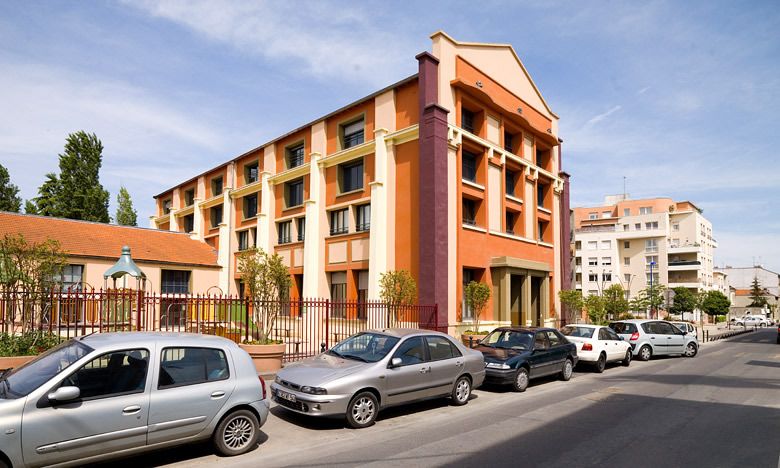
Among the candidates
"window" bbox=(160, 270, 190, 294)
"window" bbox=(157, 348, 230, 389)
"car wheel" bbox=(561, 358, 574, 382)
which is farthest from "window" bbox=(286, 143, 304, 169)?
"window" bbox=(157, 348, 230, 389)

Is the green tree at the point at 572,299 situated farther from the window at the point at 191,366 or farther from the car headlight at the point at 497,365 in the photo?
the window at the point at 191,366

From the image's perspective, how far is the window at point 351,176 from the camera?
26500 mm

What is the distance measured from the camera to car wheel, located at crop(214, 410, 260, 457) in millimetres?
6910

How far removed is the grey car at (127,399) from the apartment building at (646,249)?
72208 millimetres

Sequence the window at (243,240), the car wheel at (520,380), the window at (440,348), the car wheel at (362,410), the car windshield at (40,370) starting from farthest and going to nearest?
1. the window at (243,240)
2. the car wheel at (520,380)
3. the window at (440,348)
4. the car wheel at (362,410)
5. the car windshield at (40,370)

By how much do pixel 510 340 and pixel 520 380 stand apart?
1360mm

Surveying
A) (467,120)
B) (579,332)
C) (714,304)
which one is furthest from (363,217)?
(714,304)

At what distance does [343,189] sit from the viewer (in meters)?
27.4

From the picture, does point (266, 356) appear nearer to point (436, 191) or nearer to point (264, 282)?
point (264, 282)

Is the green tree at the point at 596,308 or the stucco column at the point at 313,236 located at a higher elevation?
the stucco column at the point at 313,236

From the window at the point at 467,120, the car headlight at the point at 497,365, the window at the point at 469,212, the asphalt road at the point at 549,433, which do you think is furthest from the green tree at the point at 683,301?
the car headlight at the point at 497,365

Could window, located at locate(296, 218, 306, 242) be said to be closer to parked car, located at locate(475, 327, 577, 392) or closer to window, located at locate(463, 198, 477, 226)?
window, located at locate(463, 198, 477, 226)

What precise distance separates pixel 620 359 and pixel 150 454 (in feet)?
52.0

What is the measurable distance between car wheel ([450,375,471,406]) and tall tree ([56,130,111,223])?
39.3 metres
